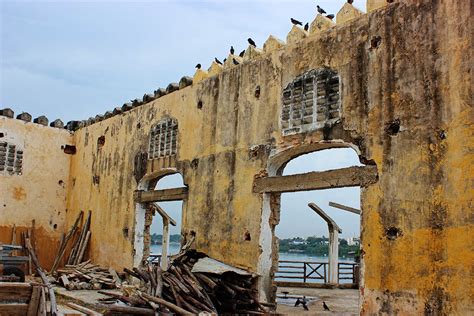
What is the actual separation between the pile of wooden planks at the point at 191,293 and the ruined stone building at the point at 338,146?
1.86ft

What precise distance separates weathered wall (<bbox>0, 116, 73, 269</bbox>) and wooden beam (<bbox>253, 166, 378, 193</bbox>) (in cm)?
967

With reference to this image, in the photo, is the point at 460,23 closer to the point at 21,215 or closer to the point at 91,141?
the point at 91,141

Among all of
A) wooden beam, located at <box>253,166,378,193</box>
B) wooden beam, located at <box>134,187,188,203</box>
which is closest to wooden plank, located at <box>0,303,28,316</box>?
wooden beam, located at <box>253,166,378,193</box>

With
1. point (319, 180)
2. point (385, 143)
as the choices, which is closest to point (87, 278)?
point (319, 180)

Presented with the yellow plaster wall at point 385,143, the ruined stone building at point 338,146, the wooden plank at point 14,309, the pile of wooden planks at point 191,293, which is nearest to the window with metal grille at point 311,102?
the ruined stone building at point 338,146

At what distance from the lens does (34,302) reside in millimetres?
6289

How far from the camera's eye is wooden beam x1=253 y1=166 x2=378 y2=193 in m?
7.76

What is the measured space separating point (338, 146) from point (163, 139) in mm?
5644

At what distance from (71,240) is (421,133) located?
1256cm

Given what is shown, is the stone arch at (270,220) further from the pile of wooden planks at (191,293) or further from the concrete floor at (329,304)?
the concrete floor at (329,304)

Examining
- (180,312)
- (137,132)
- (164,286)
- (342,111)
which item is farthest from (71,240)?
(342,111)

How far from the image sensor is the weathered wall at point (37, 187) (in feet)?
51.0

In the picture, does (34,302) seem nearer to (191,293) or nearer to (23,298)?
(23,298)

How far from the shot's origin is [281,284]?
15836 mm
